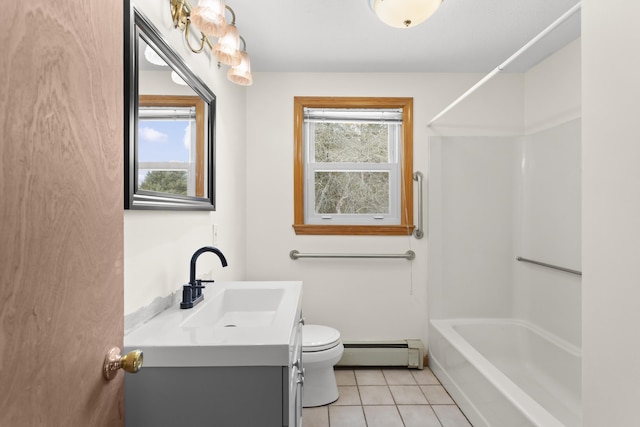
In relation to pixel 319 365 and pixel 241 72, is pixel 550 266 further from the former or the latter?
pixel 241 72

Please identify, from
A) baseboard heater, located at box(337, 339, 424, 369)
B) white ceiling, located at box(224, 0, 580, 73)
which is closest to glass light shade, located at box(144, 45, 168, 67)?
white ceiling, located at box(224, 0, 580, 73)

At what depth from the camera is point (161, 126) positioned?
1369mm

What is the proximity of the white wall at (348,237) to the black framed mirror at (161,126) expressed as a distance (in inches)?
35.6

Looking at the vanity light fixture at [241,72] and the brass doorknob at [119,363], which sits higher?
the vanity light fixture at [241,72]

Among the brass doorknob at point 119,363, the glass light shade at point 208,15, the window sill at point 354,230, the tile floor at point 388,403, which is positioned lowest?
the tile floor at point 388,403

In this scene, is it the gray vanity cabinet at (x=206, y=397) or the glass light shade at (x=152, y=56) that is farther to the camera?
the glass light shade at (x=152, y=56)

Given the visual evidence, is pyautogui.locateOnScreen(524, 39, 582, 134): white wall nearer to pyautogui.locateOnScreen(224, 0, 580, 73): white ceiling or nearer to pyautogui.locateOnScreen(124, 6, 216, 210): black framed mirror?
pyautogui.locateOnScreen(224, 0, 580, 73): white ceiling

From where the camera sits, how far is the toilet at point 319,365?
208 centimetres

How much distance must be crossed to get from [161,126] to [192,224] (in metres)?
0.49

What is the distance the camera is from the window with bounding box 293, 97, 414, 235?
2.76 metres

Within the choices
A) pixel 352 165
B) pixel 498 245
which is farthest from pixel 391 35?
pixel 498 245

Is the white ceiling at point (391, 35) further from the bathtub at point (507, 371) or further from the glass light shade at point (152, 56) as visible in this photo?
the bathtub at point (507, 371)

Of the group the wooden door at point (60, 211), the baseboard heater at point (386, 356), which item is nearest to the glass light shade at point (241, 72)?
the wooden door at point (60, 211)

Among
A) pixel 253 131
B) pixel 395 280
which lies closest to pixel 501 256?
pixel 395 280
